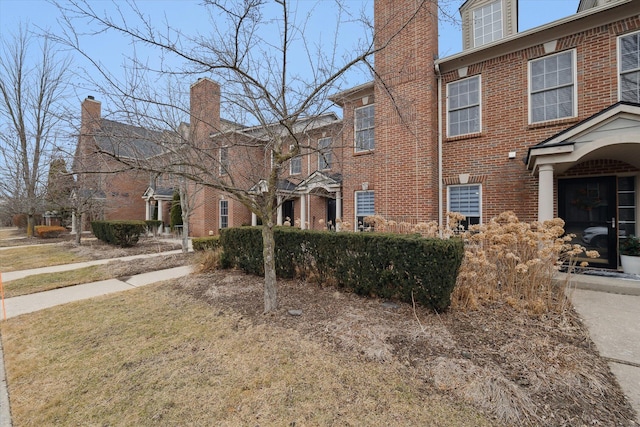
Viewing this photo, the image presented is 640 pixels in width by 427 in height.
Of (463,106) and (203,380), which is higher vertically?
(463,106)

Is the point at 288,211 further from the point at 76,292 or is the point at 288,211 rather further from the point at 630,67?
the point at 630,67

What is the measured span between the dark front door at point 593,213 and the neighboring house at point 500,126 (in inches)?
1.0

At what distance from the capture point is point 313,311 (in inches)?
161

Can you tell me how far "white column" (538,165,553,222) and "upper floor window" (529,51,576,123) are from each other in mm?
1992

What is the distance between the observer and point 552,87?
6898mm

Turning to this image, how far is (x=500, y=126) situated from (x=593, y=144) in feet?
8.02

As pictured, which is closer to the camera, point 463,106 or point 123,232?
point 463,106

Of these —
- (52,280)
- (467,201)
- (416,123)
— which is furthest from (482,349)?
(52,280)

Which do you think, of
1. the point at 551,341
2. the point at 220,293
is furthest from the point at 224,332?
the point at 551,341

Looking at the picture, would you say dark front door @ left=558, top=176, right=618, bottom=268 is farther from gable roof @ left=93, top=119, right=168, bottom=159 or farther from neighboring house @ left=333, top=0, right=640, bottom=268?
gable roof @ left=93, top=119, right=168, bottom=159

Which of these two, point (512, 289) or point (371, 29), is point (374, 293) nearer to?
point (512, 289)

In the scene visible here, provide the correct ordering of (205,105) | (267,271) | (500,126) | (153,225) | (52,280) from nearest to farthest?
(267,271)
(205,105)
(52,280)
(500,126)
(153,225)

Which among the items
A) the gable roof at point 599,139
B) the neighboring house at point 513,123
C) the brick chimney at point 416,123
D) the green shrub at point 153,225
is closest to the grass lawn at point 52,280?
the neighboring house at point 513,123

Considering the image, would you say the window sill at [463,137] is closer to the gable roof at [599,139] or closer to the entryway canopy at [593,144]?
the entryway canopy at [593,144]
